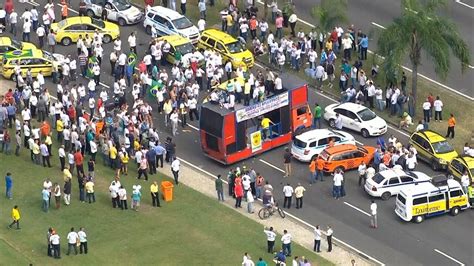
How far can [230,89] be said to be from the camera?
82.2m

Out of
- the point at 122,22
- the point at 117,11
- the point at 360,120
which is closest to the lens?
the point at 360,120

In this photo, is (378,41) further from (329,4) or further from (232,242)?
(232,242)

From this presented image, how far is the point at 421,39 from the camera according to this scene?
85.8 m

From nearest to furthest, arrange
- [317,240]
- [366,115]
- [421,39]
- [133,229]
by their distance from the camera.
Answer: [317,240] → [133,229] → [366,115] → [421,39]

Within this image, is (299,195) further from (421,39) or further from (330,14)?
(330,14)

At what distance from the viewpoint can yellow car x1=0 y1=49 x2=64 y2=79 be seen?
8725cm

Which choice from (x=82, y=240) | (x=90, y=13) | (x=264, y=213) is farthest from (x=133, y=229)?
(x=90, y=13)

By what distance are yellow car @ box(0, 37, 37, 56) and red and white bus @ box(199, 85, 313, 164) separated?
45.7 ft

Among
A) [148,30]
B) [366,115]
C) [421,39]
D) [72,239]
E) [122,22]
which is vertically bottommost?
[72,239]

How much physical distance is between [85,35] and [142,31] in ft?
15.3

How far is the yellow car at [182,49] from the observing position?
89.0 meters

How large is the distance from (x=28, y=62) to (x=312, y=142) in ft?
58.4

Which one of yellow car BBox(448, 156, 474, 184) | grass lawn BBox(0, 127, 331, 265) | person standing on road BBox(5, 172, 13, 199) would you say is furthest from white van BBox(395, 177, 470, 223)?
person standing on road BBox(5, 172, 13, 199)

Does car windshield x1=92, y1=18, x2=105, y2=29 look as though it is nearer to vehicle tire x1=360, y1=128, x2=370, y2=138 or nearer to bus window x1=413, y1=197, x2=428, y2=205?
vehicle tire x1=360, y1=128, x2=370, y2=138
